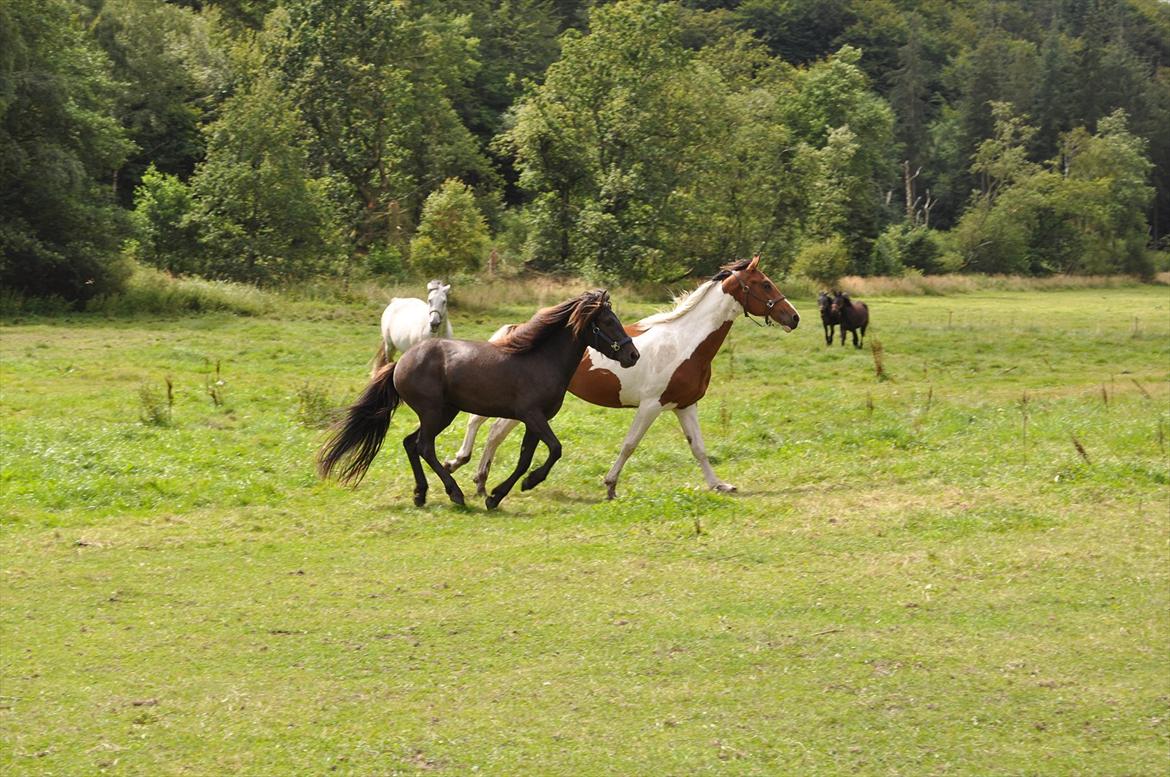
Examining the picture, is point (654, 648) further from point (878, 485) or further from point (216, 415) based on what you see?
point (216, 415)

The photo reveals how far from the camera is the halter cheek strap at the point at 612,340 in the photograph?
500 inches

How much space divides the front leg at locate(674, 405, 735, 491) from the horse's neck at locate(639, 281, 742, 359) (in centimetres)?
65

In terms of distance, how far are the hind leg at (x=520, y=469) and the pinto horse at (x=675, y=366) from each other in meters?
0.73

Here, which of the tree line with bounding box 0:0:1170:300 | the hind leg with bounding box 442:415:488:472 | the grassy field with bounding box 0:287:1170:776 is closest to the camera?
the grassy field with bounding box 0:287:1170:776

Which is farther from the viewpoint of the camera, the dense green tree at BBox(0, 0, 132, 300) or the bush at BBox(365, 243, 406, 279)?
the bush at BBox(365, 243, 406, 279)

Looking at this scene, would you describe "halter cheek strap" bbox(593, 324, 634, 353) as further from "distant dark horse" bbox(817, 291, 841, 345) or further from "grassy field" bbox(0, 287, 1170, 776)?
"distant dark horse" bbox(817, 291, 841, 345)

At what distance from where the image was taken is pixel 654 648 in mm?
8977

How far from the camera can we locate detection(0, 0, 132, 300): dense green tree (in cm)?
3503

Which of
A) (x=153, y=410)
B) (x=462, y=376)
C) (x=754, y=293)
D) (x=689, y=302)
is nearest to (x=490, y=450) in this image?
(x=462, y=376)

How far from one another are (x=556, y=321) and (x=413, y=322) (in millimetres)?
12007

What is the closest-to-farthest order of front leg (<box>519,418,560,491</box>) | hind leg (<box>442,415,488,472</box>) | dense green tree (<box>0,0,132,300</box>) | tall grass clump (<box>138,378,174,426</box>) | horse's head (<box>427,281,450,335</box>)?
front leg (<box>519,418,560,491</box>), hind leg (<box>442,415,488,472</box>), tall grass clump (<box>138,378,174,426</box>), horse's head (<box>427,281,450,335</box>), dense green tree (<box>0,0,132,300</box>)

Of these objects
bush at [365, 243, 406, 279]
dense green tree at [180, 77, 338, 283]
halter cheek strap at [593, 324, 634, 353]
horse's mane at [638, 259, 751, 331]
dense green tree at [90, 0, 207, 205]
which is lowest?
bush at [365, 243, 406, 279]

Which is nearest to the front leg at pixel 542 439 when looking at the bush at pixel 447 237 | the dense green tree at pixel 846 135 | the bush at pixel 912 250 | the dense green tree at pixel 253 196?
the bush at pixel 447 237

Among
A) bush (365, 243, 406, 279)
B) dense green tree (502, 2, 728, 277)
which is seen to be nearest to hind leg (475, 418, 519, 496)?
bush (365, 243, 406, 279)
